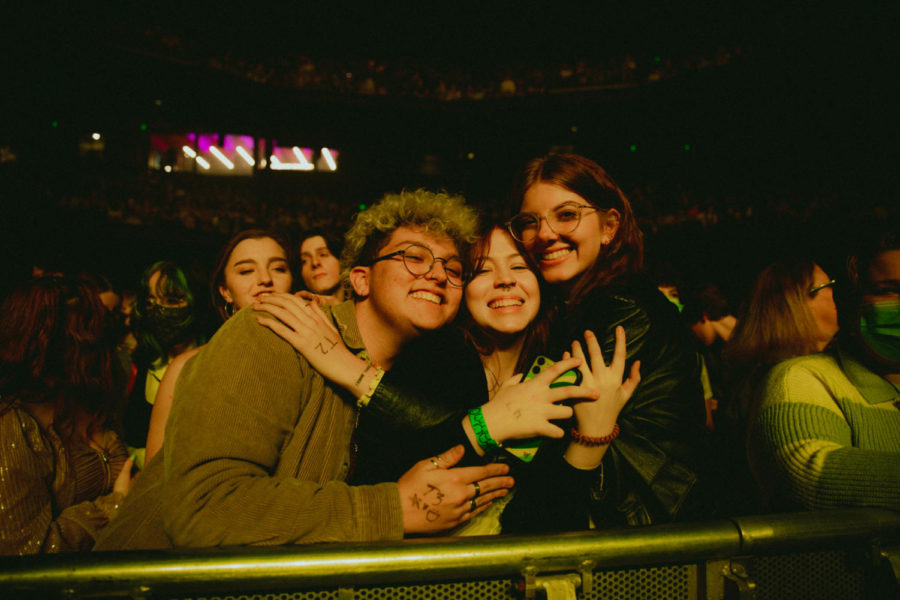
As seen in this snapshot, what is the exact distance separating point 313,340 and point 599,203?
1.34 metres

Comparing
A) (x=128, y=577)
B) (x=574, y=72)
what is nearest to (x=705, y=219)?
(x=574, y=72)

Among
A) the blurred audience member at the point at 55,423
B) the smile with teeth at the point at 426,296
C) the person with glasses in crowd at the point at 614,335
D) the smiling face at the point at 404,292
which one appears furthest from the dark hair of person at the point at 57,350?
the person with glasses in crowd at the point at 614,335

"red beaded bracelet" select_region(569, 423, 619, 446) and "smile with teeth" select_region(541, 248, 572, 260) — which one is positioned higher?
"smile with teeth" select_region(541, 248, 572, 260)

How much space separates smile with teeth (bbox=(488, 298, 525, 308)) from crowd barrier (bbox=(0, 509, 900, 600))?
3.70 feet

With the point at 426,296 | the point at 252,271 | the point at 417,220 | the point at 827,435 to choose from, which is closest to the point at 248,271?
the point at 252,271

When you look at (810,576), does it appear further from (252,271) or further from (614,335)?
(252,271)

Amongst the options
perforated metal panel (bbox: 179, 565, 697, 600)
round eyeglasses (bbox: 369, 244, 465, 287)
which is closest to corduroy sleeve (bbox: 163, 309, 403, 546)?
perforated metal panel (bbox: 179, 565, 697, 600)

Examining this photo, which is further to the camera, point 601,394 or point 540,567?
point 601,394

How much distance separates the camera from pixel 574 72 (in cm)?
1519

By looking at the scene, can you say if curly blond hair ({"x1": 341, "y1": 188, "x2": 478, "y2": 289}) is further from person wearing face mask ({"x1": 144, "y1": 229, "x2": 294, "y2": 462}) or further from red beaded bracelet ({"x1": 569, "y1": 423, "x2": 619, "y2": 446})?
person wearing face mask ({"x1": 144, "y1": 229, "x2": 294, "y2": 462})

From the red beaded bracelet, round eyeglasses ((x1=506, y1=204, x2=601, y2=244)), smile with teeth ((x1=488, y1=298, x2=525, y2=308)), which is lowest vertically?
the red beaded bracelet

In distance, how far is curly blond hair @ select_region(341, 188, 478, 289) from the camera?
1990 millimetres

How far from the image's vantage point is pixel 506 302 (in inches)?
78.2

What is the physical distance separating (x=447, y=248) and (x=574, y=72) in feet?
51.2
